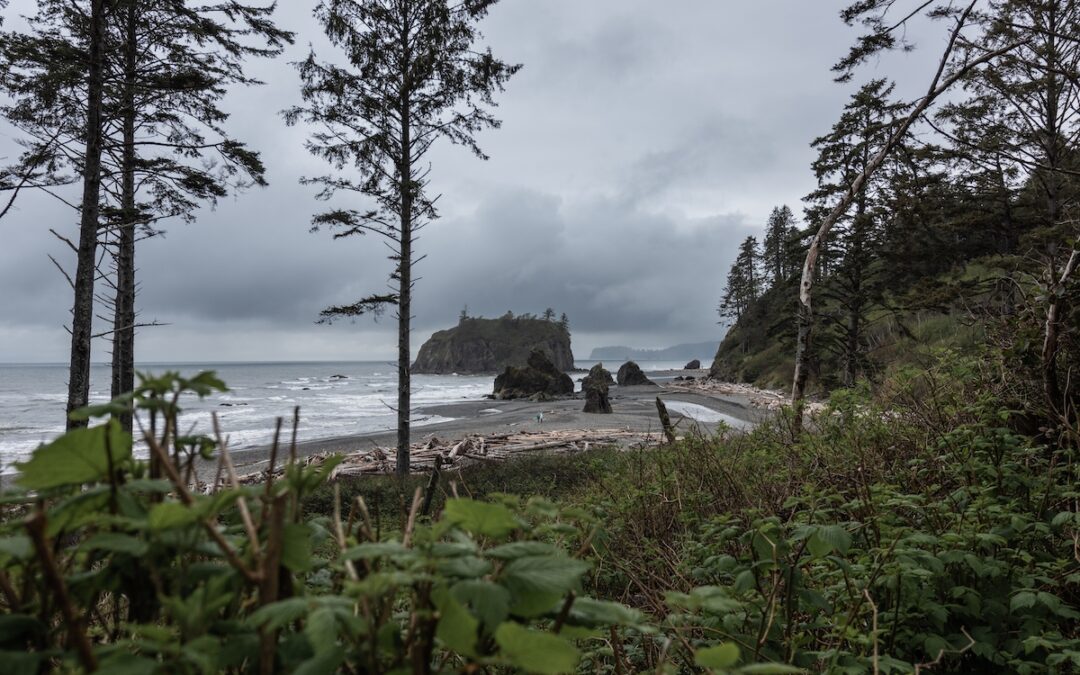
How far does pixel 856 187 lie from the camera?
567 centimetres

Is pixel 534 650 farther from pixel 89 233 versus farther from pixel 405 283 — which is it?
pixel 405 283

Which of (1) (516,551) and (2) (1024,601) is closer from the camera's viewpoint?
(1) (516,551)

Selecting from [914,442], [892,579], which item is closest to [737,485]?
[914,442]

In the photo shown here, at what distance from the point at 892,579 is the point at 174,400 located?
97.2 inches

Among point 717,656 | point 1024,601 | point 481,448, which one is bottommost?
point 481,448

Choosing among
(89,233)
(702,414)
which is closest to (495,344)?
(702,414)

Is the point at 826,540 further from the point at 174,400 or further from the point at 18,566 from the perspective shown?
the point at 18,566

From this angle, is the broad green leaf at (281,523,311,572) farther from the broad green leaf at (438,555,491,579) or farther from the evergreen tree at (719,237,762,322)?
the evergreen tree at (719,237,762,322)

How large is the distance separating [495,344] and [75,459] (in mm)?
145450

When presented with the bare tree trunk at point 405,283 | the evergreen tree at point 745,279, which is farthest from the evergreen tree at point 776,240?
the bare tree trunk at point 405,283

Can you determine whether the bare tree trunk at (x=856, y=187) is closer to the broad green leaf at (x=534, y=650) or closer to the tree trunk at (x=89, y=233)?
the broad green leaf at (x=534, y=650)

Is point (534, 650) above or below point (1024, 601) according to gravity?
above

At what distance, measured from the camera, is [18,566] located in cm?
87

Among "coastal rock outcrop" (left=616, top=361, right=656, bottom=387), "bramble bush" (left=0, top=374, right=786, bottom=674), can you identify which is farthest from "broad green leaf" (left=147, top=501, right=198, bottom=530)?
"coastal rock outcrop" (left=616, top=361, right=656, bottom=387)
